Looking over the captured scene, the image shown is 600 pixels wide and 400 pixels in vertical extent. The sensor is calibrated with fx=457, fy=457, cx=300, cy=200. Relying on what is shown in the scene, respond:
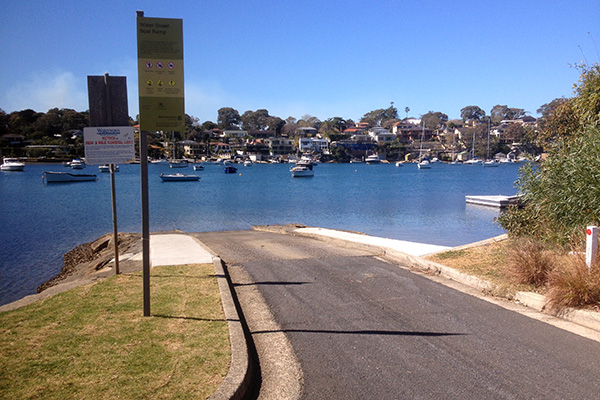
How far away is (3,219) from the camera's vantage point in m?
32.8

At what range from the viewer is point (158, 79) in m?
6.27

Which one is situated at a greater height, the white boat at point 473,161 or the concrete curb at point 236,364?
the concrete curb at point 236,364

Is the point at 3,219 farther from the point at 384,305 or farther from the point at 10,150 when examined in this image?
the point at 10,150

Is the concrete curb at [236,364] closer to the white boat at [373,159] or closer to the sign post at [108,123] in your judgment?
the sign post at [108,123]

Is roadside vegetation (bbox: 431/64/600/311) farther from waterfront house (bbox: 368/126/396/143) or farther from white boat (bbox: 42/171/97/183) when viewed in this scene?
waterfront house (bbox: 368/126/396/143)

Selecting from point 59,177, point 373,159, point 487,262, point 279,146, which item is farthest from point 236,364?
point 279,146

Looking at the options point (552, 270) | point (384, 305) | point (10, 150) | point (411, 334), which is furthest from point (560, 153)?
point (10, 150)

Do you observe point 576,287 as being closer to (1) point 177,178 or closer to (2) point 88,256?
(2) point 88,256


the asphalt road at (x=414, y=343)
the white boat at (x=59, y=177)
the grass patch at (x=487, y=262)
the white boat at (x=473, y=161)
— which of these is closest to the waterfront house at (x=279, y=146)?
the white boat at (x=473, y=161)

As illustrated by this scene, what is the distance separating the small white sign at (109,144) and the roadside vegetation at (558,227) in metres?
7.04

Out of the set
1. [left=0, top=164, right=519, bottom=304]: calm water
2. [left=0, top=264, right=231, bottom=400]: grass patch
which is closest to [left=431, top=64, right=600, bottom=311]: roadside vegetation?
[left=0, top=264, right=231, bottom=400]: grass patch

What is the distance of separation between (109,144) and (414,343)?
6588 millimetres

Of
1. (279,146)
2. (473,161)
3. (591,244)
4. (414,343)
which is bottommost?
(473,161)

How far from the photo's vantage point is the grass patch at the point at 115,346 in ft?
14.1
